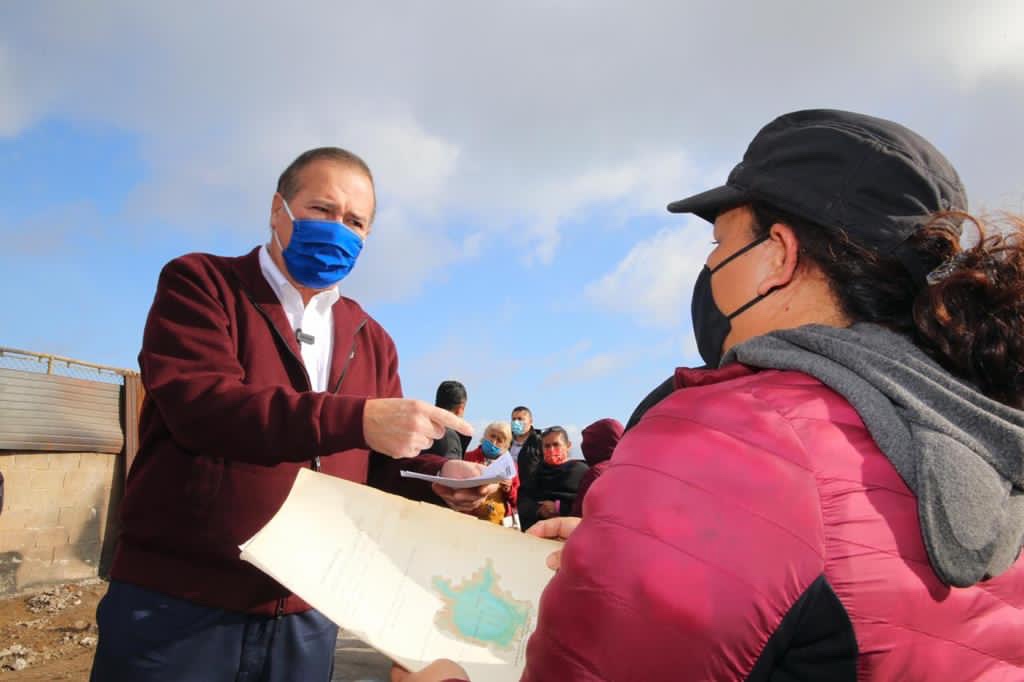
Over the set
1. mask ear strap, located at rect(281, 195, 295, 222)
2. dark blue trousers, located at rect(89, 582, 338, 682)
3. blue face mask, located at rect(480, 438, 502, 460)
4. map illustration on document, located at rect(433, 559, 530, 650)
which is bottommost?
dark blue trousers, located at rect(89, 582, 338, 682)

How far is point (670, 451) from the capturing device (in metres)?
0.98

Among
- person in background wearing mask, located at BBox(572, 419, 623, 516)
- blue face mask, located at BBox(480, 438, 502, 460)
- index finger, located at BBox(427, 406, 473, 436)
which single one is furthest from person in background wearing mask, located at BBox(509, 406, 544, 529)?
index finger, located at BBox(427, 406, 473, 436)

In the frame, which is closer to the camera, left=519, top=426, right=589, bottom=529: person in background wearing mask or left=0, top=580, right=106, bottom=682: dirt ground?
left=0, top=580, right=106, bottom=682: dirt ground

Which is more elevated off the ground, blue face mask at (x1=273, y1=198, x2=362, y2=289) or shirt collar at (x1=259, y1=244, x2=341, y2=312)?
blue face mask at (x1=273, y1=198, x2=362, y2=289)

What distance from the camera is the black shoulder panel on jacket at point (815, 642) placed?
3.00 ft

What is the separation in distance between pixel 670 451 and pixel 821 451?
0.20 m

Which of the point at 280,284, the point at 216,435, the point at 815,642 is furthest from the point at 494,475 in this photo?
the point at 815,642

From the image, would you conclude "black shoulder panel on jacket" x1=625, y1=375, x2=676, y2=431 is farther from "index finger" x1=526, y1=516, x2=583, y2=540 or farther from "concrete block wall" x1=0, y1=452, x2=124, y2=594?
"concrete block wall" x1=0, y1=452, x2=124, y2=594

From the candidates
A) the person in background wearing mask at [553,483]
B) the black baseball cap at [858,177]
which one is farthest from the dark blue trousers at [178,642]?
the person in background wearing mask at [553,483]

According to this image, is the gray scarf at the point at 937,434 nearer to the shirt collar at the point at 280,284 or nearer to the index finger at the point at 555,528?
the index finger at the point at 555,528

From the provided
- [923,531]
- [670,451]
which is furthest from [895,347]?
[670,451]

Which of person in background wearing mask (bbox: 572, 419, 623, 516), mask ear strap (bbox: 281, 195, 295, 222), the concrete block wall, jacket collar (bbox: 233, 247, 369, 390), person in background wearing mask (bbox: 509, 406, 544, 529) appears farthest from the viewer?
the concrete block wall

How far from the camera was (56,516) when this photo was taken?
8219 millimetres

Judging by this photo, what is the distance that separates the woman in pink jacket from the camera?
0.90 metres
